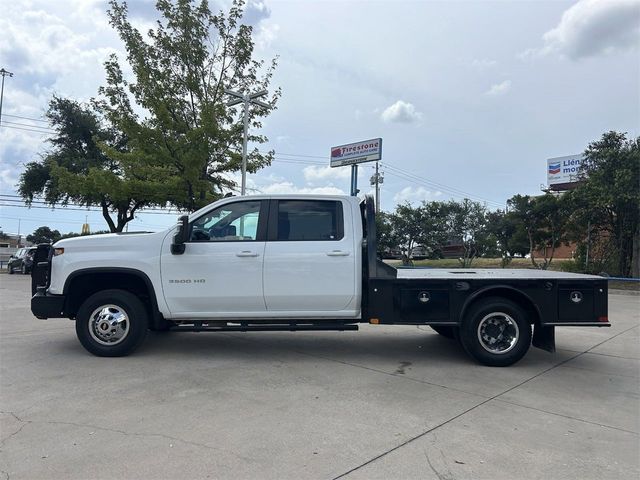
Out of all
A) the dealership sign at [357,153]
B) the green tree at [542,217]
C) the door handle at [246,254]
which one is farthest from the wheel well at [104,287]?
the dealership sign at [357,153]

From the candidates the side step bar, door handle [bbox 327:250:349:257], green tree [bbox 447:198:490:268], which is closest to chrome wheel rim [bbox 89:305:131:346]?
the side step bar

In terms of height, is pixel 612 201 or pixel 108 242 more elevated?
pixel 612 201

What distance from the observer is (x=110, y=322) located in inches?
237

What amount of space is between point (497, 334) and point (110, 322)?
4959 mm

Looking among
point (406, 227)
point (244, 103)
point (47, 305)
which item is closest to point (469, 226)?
point (406, 227)

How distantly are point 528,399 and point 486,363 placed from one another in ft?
3.84

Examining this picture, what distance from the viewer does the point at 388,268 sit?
6.16 meters

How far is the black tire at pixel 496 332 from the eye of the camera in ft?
19.5

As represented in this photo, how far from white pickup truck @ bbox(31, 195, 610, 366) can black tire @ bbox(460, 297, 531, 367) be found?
1 cm

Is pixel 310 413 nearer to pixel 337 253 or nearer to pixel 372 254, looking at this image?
pixel 337 253

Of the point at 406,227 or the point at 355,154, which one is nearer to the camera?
the point at 406,227

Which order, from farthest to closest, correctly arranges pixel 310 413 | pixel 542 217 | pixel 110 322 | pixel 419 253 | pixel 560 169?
pixel 560 169, pixel 419 253, pixel 542 217, pixel 110 322, pixel 310 413

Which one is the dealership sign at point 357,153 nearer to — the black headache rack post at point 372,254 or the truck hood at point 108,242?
the black headache rack post at point 372,254

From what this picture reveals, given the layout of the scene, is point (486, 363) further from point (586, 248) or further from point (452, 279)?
point (586, 248)
